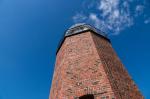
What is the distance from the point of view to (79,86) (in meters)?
6.39

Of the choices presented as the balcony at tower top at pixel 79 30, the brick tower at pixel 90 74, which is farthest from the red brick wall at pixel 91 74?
the balcony at tower top at pixel 79 30

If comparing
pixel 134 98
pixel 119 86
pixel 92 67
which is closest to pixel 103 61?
pixel 92 67

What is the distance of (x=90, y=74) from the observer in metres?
6.68

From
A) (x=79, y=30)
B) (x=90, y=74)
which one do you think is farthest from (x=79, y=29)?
(x=90, y=74)

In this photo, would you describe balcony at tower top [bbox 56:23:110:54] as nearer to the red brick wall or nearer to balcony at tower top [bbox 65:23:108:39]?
balcony at tower top [bbox 65:23:108:39]

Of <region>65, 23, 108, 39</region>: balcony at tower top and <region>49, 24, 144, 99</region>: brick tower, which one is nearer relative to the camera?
<region>49, 24, 144, 99</region>: brick tower

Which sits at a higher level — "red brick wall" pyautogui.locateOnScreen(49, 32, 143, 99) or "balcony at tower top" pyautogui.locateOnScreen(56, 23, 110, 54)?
"balcony at tower top" pyautogui.locateOnScreen(56, 23, 110, 54)

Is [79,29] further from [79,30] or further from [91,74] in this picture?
[91,74]

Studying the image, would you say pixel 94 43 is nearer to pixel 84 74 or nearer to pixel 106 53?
pixel 106 53

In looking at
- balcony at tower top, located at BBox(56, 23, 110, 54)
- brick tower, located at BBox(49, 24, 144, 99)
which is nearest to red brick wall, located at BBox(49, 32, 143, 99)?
brick tower, located at BBox(49, 24, 144, 99)

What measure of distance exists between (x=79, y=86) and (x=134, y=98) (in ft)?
6.74

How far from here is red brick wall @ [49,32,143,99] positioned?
6.16m

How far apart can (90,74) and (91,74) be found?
0.04 m

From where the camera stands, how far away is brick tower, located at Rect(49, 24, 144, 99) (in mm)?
6125
